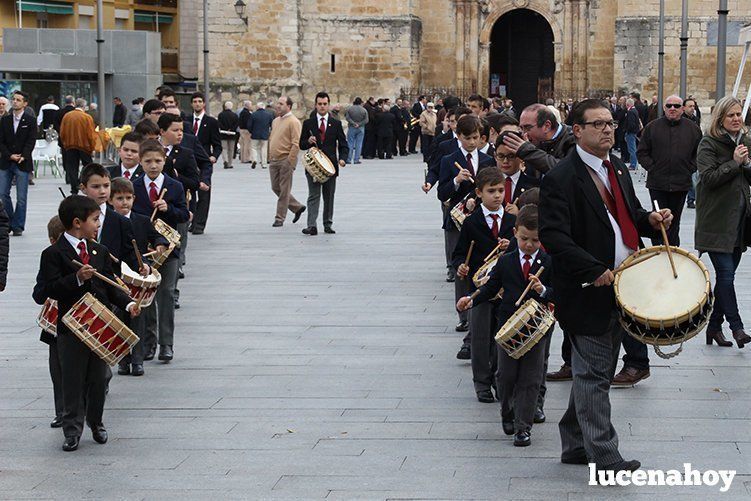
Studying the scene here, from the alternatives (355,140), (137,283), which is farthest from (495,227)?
(355,140)

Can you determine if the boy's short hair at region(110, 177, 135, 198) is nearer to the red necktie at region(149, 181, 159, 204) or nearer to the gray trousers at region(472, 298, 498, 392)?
the red necktie at region(149, 181, 159, 204)

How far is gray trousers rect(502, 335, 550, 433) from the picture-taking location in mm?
7211

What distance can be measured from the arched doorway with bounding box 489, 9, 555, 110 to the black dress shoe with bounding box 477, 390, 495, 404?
3590 centimetres

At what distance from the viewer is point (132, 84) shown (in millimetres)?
33594

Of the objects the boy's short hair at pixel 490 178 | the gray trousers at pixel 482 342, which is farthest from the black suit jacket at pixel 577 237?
the boy's short hair at pixel 490 178

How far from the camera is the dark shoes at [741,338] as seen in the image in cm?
971

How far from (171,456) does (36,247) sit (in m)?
9.51

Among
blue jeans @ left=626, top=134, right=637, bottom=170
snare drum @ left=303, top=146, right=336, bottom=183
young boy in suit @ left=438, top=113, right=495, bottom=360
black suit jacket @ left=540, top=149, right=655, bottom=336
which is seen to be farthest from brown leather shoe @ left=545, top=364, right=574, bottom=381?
blue jeans @ left=626, top=134, right=637, bottom=170

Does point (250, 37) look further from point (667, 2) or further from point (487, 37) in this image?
point (667, 2)

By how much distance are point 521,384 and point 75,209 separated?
255 cm

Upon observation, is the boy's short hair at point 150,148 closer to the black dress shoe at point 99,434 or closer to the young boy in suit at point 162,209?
the young boy in suit at point 162,209

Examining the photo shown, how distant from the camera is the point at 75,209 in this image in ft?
24.3

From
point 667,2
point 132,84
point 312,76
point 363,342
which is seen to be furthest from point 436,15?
point 363,342

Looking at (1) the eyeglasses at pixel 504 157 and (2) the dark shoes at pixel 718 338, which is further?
(2) the dark shoes at pixel 718 338
